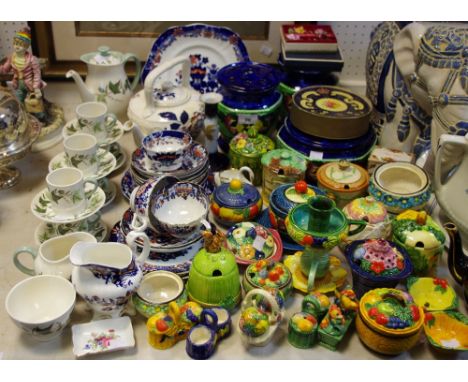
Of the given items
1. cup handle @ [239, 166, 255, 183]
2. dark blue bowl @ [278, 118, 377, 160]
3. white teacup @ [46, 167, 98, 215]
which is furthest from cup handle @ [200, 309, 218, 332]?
dark blue bowl @ [278, 118, 377, 160]

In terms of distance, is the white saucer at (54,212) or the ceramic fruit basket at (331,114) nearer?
the white saucer at (54,212)

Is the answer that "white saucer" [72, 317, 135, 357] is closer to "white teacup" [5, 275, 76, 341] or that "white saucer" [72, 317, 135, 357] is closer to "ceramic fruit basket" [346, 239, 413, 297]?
"white teacup" [5, 275, 76, 341]

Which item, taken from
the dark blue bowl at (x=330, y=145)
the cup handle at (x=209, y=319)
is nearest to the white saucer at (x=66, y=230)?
the cup handle at (x=209, y=319)

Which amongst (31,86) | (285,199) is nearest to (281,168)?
(285,199)

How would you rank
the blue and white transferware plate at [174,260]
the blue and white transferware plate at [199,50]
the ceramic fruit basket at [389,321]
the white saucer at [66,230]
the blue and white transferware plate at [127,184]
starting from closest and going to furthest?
the ceramic fruit basket at [389,321], the blue and white transferware plate at [174,260], the white saucer at [66,230], the blue and white transferware plate at [127,184], the blue and white transferware plate at [199,50]

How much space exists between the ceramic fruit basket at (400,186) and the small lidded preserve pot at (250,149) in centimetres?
40

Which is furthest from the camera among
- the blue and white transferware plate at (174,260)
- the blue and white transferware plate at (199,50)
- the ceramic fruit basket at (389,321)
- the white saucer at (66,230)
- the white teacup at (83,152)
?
the blue and white transferware plate at (199,50)

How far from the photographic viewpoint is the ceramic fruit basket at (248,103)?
2.08 meters

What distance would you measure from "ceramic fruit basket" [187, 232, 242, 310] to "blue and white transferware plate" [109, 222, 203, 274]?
0.09m

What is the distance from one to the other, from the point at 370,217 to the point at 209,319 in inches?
23.3

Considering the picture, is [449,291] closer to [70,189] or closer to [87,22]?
[70,189]

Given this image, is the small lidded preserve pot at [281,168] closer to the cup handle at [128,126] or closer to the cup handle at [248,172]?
the cup handle at [248,172]

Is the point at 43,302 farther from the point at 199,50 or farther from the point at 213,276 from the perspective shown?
the point at 199,50

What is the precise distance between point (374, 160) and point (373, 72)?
0.46m
